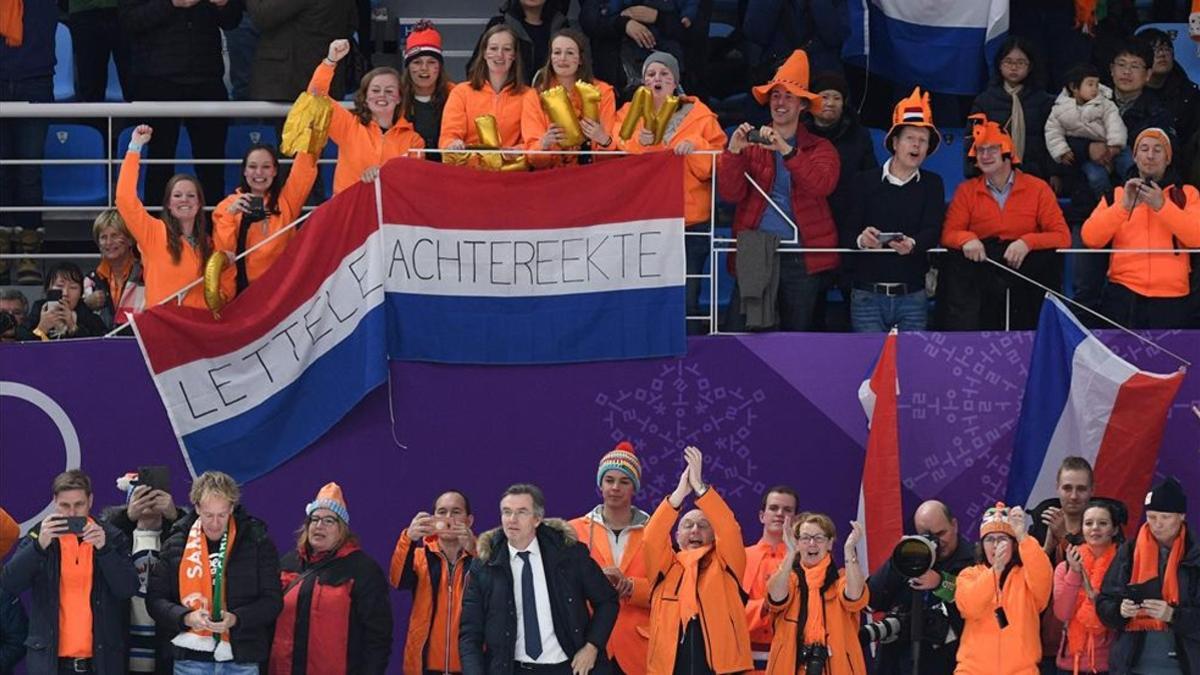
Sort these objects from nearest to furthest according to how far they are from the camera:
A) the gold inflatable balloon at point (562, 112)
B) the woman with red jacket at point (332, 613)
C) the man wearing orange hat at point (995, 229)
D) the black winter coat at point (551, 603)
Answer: the black winter coat at point (551, 603) → the woman with red jacket at point (332, 613) → the gold inflatable balloon at point (562, 112) → the man wearing orange hat at point (995, 229)

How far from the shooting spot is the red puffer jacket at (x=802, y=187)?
16.6m

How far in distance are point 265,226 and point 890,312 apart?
363cm

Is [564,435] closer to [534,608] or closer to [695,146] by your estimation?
[695,146]

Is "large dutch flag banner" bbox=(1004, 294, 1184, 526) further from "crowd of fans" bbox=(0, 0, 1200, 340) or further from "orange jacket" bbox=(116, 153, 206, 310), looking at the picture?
"orange jacket" bbox=(116, 153, 206, 310)

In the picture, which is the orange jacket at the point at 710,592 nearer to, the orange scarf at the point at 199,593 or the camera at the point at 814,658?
the camera at the point at 814,658

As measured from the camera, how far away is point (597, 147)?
16766 millimetres

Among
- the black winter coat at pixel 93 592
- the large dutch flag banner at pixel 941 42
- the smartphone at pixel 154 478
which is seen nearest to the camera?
the black winter coat at pixel 93 592

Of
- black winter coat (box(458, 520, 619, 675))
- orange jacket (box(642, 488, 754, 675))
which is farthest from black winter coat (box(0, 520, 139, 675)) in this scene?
orange jacket (box(642, 488, 754, 675))

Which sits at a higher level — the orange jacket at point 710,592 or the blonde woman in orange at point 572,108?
the blonde woman in orange at point 572,108

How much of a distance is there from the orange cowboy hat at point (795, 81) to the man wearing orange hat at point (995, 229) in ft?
3.20

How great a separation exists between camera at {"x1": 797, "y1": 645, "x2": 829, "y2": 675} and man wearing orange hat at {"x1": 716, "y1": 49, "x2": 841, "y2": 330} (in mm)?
2460

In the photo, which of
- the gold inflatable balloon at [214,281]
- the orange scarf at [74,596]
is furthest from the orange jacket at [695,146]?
the orange scarf at [74,596]

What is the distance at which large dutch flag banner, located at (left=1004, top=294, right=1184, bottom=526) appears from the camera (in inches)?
645

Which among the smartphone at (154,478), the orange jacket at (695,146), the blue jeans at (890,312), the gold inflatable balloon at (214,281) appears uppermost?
the orange jacket at (695,146)
